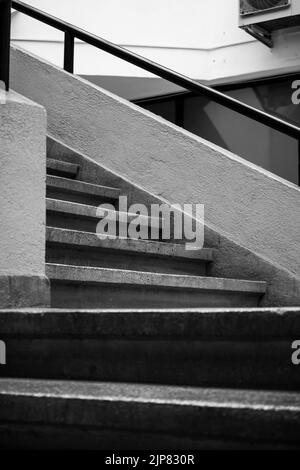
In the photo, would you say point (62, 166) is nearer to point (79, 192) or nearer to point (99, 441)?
point (79, 192)

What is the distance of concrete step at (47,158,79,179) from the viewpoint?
166 inches

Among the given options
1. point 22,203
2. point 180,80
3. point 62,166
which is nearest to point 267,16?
point 180,80

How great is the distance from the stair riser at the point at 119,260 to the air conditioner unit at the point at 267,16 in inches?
167

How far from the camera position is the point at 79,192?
3.98 m

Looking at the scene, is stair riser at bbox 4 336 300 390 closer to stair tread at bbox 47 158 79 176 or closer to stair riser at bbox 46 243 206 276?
stair riser at bbox 46 243 206 276

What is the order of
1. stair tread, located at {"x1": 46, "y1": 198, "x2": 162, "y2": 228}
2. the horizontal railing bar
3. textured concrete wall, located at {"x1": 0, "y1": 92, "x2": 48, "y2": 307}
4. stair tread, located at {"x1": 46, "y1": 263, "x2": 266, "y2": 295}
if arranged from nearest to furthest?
textured concrete wall, located at {"x1": 0, "y1": 92, "x2": 48, "y2": 307}
stair tread, located at {"x1": 46, "y1": 263, "x2": 266, "y2": 295}
stair tread, located at {"x1": 46, "y1": 198, "x2": 162, "y2": 228}
the horizontal railing bar

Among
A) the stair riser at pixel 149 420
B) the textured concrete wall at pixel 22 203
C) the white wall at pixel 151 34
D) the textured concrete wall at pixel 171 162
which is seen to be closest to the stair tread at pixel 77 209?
the textured concrete wall at pixel 171 162

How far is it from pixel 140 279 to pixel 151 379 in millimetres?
1411

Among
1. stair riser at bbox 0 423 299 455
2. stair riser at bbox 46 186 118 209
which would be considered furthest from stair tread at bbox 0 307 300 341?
stair riser at bbox 46 186 118 209

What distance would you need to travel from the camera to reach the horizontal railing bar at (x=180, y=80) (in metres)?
4.08

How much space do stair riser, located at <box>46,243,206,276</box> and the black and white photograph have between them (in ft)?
0.03

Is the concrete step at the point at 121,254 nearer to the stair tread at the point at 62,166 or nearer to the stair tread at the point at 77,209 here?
the stair tread at the point at 77,209

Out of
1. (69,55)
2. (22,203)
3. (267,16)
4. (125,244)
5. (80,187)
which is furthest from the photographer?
(267,16)
